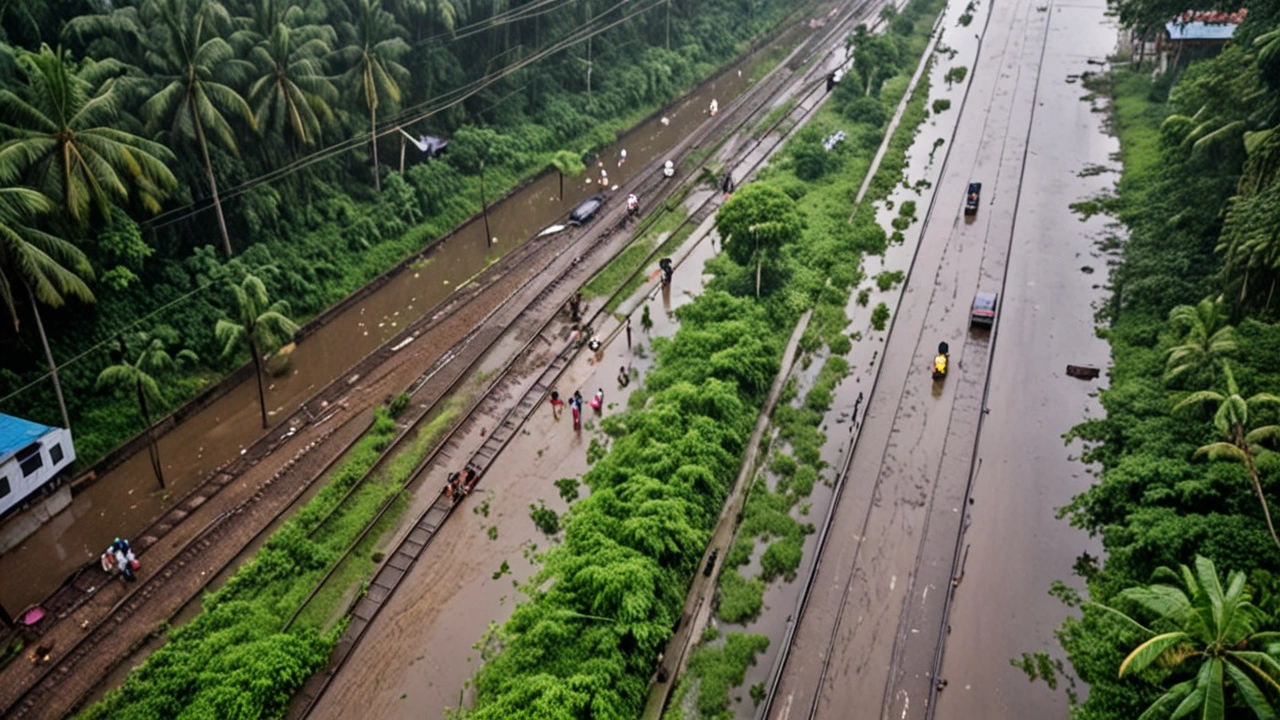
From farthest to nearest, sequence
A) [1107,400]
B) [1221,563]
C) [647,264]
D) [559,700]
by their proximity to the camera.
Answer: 1. [647,264]
2. [1107,400]
3. [1221,563]
4. [559,700]

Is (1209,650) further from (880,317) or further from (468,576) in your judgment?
(880,317)

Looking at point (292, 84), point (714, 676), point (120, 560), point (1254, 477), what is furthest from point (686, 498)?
point (292, 84)

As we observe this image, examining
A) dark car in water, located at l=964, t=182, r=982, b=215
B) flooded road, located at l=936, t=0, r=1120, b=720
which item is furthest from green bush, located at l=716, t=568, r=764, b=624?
dark car in water, located at l=964, t=182, r=982, b=215

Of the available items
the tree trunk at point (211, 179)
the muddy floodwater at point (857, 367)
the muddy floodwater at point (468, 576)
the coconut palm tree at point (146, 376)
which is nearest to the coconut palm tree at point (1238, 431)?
the muddy floodwater at point (857, 367)

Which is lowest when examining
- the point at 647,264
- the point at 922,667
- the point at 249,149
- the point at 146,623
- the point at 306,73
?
the point at 922,667

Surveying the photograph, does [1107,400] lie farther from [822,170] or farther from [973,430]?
[822,170]

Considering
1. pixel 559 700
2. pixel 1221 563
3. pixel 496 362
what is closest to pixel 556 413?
pixel 496 362

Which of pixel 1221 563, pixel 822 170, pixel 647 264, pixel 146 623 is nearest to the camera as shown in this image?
pixel 1221 563
